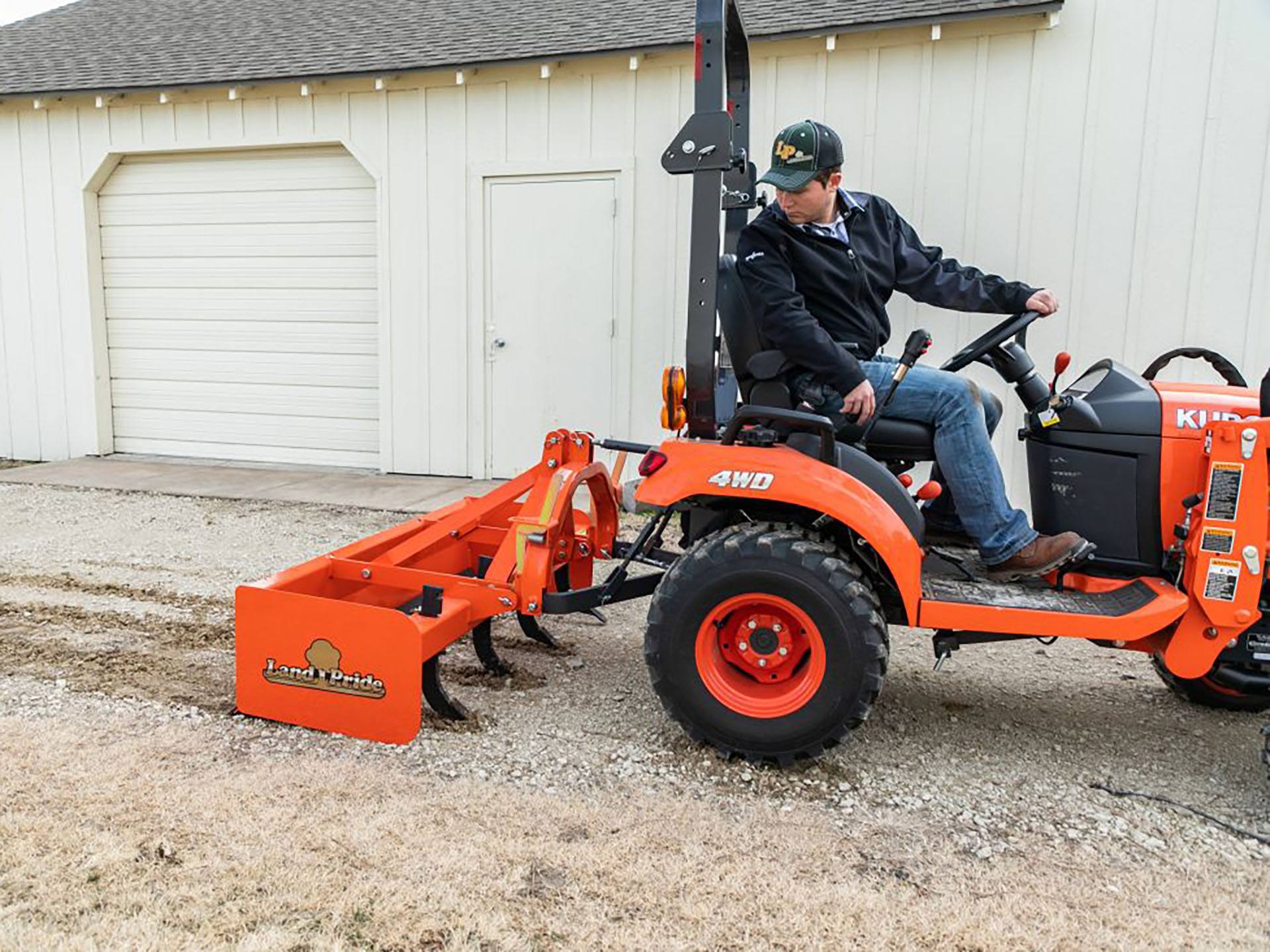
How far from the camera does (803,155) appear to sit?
2852 millimetres

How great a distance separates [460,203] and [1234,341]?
5276 millimetres

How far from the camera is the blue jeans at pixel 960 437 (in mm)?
2924

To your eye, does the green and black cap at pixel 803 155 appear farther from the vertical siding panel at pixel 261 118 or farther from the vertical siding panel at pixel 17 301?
the vertical siding panel at pixel 17 301

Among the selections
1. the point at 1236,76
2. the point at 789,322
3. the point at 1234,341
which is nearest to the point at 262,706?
the point at 789,322

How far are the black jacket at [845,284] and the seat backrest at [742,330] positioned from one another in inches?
1.3

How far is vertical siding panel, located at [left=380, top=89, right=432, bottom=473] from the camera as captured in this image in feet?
24.0

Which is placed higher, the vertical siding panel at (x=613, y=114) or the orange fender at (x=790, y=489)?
the vertical siding panel at (x=613, y=114)

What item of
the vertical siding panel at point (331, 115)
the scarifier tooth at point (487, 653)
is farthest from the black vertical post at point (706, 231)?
the vertical siding panel at point (331, 115)

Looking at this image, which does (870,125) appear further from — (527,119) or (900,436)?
(900,436)

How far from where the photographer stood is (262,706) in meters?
3.03

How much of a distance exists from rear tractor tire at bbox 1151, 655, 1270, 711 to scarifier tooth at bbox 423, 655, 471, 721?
2.33 metres

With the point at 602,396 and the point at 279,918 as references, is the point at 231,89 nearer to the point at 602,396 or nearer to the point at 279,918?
the point at 602,396

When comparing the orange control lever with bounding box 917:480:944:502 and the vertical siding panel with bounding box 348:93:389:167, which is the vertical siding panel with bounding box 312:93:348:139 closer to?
the vertical siding panel with bounding box 348:93:389:167

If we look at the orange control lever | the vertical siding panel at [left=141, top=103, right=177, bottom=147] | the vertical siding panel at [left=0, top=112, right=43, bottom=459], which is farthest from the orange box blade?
the vertical siding panel at [left=0, top=112, right=43, bottom=459]
